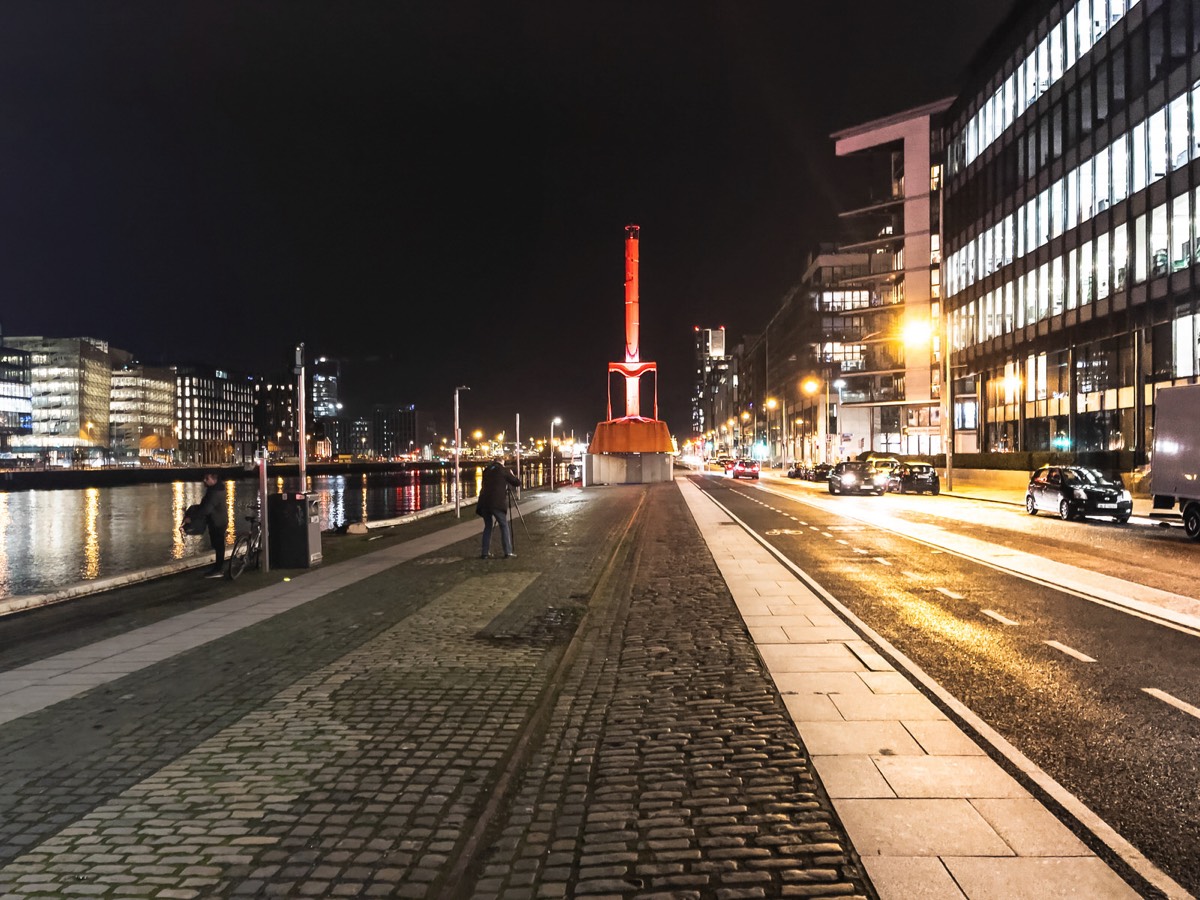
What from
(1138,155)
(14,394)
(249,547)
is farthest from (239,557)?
(14,394)

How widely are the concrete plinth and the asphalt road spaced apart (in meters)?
45.0

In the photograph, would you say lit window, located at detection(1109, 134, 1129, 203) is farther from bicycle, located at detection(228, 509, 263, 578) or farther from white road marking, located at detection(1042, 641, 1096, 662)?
bicycle, located at detection(228, 509, 263, 578)

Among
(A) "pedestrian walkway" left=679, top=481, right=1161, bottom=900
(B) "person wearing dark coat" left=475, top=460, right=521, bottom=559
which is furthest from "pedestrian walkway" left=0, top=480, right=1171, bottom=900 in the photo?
(B) "person wearing dark coat" left=475, top=460, right=521, bottom=559

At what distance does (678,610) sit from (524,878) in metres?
7.19

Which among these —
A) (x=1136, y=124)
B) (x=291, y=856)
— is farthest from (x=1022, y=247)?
(x=291, y=856)

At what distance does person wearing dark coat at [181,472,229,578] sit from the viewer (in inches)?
→ 556

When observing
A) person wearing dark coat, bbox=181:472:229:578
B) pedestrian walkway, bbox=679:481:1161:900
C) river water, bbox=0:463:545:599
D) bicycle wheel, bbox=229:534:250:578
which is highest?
person wearing dark coat, bbox=181:472:229:578

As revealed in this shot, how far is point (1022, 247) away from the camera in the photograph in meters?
50.6

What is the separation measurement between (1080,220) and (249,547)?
4329cm

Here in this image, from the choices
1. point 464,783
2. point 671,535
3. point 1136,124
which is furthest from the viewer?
point 1136,124

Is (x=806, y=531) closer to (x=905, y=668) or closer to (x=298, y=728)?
(x=905, y=668)

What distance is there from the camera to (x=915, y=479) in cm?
4275

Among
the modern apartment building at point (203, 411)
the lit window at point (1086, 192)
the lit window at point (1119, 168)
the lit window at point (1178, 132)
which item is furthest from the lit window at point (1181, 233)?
the modern apartment building at point (203, 411)

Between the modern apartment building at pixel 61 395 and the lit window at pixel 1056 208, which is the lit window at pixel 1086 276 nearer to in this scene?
the lit window at pixel 1056 208
